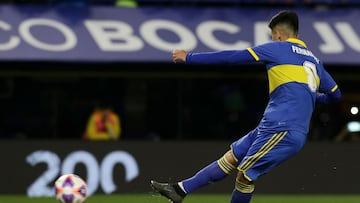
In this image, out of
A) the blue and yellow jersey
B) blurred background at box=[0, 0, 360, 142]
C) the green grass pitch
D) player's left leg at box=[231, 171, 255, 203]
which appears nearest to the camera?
the blue and yellow jersey

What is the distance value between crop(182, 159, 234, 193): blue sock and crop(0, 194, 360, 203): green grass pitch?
3.14 m

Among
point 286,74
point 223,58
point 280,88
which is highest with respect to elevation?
point 223,58

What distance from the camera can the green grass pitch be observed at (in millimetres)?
13539

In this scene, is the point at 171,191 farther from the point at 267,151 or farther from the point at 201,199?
the point at 201,199

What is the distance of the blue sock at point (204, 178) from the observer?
32.2 feet

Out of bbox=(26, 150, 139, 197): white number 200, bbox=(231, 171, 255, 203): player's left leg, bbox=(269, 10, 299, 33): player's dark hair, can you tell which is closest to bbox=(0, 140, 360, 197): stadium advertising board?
bbox=(26, 150, 139, 197): white number 200

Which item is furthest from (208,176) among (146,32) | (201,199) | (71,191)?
(146,32)

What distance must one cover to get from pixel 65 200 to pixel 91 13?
7.02 m

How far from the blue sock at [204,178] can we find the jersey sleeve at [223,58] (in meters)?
1.18

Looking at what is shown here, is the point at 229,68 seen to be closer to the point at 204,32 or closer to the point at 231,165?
the point at 204,32

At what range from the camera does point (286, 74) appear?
9.31 m

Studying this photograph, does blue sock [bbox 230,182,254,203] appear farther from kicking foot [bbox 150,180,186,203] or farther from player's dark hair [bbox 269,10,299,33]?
player's dark hair [bbox 269,10,299,33]

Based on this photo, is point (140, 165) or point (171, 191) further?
point (140, 165)

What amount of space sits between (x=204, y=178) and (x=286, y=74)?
1.28m
